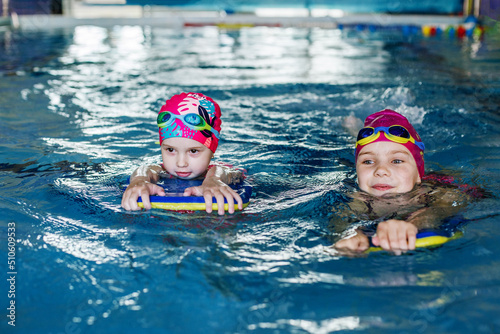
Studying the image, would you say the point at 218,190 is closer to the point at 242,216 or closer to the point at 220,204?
the point at 220,204

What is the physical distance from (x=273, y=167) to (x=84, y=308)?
2419 millimetres

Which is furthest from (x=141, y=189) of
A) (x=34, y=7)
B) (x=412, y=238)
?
(x=34, y=7)

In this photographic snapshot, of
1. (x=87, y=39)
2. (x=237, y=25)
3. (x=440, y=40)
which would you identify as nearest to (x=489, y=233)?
(x=440, y=40)

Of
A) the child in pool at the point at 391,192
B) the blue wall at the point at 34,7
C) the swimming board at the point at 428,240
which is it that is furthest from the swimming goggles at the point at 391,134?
the blue wall at the point at 34,7

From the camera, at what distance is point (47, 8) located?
18.4 metres

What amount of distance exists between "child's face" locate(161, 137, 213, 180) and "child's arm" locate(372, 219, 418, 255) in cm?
146

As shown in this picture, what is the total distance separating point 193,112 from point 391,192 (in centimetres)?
151

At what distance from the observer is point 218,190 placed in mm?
3408

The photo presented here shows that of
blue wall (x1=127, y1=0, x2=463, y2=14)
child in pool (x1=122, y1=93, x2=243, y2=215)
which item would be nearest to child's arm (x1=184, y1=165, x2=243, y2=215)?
child in pool (x1=122, y1=93, x2=243, y2=215)

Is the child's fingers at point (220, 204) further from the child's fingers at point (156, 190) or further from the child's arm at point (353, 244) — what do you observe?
the child's arm at point (353, 244)

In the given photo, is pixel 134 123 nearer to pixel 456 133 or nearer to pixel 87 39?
pixel 456 133

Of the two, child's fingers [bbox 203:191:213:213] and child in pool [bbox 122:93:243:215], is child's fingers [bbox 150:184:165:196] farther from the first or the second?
child's fingers [bbox 203:191:213:213]

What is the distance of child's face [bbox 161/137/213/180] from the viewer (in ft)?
12.3

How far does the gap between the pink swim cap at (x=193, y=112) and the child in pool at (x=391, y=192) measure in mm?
1089
